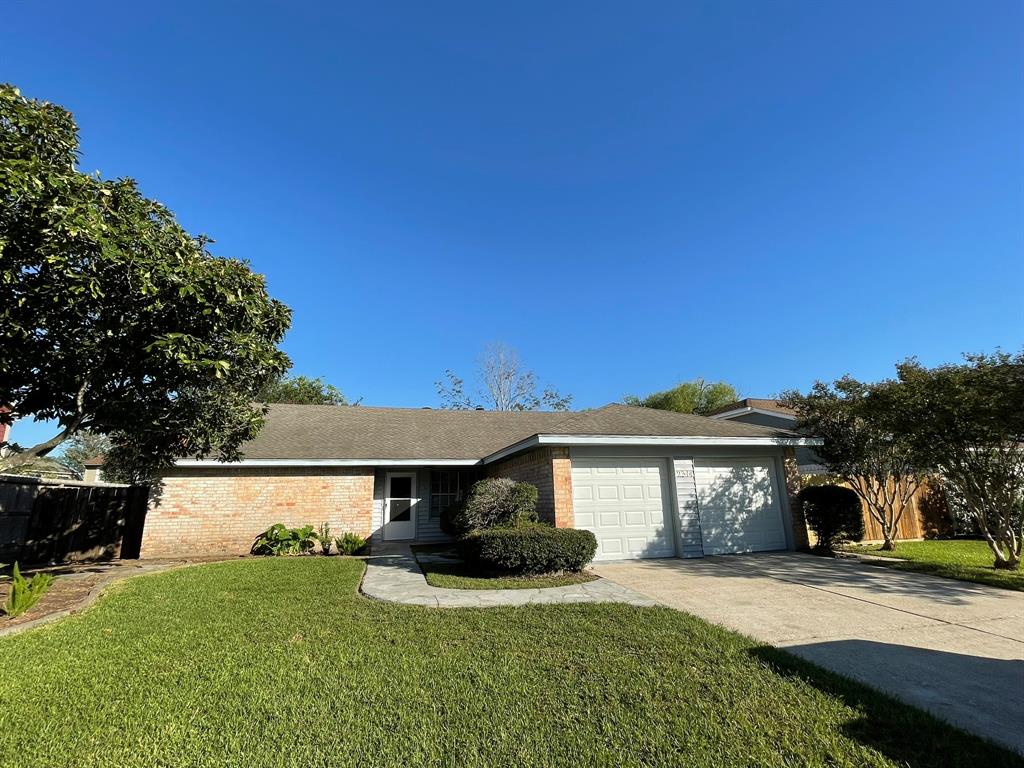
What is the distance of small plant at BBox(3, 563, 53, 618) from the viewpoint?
5.42 m

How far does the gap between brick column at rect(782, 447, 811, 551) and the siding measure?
2.55m

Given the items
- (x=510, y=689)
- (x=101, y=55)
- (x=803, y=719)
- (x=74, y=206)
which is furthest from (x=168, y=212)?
(x=803, y=719)

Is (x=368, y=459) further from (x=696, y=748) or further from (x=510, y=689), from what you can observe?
(x=696, y=748)

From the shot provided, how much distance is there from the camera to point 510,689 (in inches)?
135

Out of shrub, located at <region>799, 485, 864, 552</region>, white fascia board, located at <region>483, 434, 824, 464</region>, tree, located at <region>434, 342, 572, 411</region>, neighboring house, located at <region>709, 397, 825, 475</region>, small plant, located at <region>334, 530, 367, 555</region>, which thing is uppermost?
tree, located at <region>434, 342, 572, 411</region>

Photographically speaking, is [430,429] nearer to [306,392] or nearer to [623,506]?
[623,506]

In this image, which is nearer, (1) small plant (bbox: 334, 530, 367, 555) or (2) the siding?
(2) the siding

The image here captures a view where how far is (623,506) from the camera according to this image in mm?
10305

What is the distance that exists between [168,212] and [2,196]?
7.01 feet

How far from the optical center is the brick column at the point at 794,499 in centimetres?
1102

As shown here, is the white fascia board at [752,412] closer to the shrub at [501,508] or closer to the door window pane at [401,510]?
the door window pane at [401,510]

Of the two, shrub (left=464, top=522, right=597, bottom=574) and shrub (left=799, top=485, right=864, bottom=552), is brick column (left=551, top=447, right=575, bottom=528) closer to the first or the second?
shrub (left=464, top=522, right=597, bottom=574)

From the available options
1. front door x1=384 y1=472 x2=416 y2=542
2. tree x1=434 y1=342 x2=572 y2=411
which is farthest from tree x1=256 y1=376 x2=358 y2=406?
front door x1=384 y1=472 x2=416 y2=542

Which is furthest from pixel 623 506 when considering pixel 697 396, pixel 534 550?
pixel 697 396
